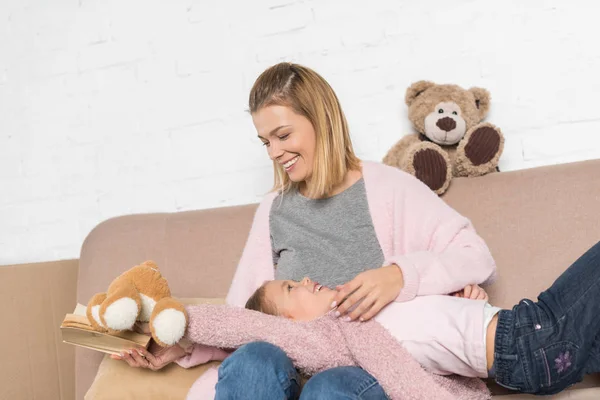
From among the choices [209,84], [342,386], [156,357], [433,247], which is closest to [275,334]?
[342,386]

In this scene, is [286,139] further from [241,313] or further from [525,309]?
[525,309]

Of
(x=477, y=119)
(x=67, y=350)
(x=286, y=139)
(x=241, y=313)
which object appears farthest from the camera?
(x=67, y=350)

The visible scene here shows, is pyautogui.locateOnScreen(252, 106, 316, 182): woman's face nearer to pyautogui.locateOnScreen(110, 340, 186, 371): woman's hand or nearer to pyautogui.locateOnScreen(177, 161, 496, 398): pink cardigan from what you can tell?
pyautogui.locateOnScreen(177, 161, 496, 398): pink cardigan

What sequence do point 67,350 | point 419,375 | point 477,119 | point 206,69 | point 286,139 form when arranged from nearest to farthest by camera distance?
point 419,375
point 286,139
point 477,119
point 67,350
point 206,69

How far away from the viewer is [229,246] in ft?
6.40

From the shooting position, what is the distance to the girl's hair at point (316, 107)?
1646mm

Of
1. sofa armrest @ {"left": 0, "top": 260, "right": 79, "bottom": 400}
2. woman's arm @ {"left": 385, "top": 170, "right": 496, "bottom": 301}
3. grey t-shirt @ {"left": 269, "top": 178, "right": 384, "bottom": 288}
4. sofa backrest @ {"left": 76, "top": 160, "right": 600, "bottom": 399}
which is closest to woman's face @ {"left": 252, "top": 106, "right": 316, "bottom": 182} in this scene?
grey t-shirt @ {"left": 269, "top": 178, "right": 384, "bottom": 288}

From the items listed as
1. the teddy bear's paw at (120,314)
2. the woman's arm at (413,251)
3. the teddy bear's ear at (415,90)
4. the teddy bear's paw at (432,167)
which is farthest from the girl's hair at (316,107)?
the teddy bear's paw at (120,314)

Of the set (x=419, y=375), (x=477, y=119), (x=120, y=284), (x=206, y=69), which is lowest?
(x=419, y=375)

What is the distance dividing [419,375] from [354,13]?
122 cm

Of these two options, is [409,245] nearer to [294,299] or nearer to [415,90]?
[294,299]

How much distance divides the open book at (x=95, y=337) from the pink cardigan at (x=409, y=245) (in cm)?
12

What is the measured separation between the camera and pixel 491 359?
1.35 m

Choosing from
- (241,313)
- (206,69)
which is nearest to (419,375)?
(241,313)
